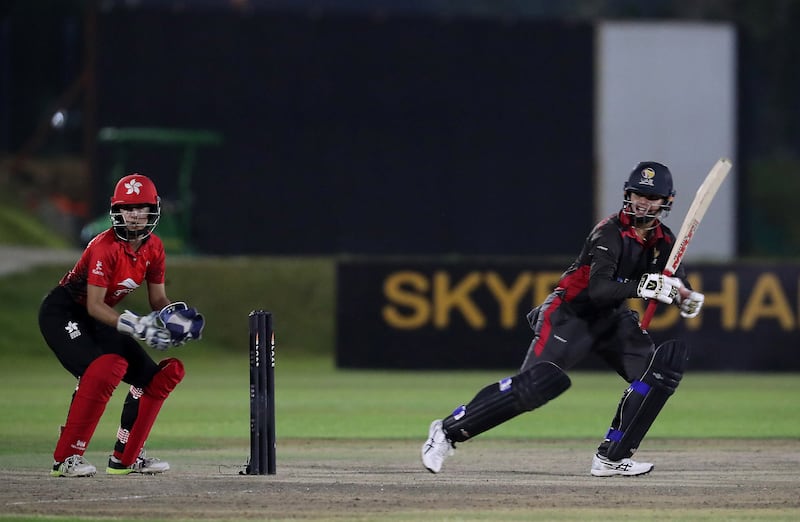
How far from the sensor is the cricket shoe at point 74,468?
10.3 m

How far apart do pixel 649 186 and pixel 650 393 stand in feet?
4.27

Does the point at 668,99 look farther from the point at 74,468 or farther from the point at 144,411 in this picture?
the point at 74,468

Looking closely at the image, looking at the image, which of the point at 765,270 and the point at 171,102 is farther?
the point at 171,102

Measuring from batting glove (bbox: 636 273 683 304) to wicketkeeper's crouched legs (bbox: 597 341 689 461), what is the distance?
566 millimetres

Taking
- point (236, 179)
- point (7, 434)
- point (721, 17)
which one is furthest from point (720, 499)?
point (721, 17)

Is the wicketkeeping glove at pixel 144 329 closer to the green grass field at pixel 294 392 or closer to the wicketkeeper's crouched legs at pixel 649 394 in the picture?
the green grass field at pixel 294 392

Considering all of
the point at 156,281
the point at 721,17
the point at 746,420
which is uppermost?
the point at 721,17

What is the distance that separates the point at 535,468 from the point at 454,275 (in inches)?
449

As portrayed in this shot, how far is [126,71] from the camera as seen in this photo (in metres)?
33.4

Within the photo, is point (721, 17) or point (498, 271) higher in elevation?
point (721, 17)

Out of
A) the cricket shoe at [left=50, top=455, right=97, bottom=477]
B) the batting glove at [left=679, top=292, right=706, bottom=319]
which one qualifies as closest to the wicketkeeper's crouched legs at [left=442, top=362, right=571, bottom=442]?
the batting glove at [left=679, top=292, right=706, bottom=319]

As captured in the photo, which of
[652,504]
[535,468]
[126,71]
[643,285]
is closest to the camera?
[652,504]

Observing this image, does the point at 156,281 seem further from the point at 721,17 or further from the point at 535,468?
the point at 721,17

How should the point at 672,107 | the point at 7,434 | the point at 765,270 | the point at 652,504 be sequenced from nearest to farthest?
the point at 652,504 < the point at 7,434 < the point at 765,270 < the point at 672,107
